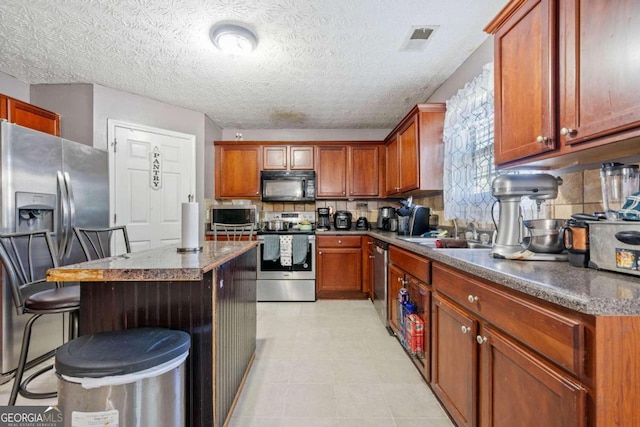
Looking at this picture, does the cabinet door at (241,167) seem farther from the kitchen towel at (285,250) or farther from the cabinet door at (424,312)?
the cabinet door at (424,312)

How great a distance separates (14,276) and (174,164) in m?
2.18

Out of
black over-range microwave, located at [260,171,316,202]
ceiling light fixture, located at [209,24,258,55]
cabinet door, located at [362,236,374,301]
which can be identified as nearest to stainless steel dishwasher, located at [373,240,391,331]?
cabinet door, located at [362,236,374,301]

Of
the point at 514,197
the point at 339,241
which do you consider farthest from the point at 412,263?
the point at 339,241

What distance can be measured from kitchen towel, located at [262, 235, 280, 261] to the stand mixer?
268cm

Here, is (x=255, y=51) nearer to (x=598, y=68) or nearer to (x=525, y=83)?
(x=525, y=83)

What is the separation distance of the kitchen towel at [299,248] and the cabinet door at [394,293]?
127 centimetres

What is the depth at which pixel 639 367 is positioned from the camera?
0.69 m

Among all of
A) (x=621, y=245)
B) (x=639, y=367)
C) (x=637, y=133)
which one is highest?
(x=637, y=133)

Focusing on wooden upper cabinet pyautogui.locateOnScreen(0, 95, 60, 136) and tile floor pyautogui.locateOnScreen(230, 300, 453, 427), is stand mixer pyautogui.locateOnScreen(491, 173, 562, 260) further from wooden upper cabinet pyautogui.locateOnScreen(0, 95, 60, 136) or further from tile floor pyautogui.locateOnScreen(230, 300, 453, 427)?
wooden upper cabinet pyautogui.locateOnScreen(0, 95, 60, 136)

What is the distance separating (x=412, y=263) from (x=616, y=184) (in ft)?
3.60

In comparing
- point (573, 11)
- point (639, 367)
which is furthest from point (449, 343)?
point (573, 11)

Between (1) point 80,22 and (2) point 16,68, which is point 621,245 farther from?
(2) point 16,68

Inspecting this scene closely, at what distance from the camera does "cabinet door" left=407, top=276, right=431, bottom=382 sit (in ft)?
5.68

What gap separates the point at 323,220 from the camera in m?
4.25
